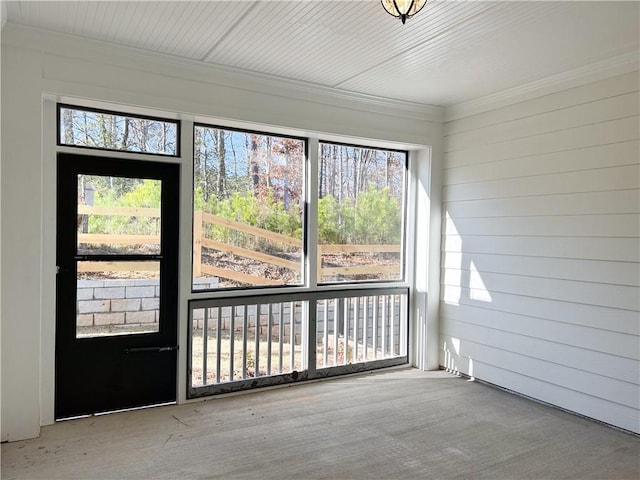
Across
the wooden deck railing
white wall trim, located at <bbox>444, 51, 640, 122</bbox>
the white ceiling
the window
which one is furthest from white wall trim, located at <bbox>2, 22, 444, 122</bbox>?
the wooden deck railing

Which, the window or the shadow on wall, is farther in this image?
the shadow on wall

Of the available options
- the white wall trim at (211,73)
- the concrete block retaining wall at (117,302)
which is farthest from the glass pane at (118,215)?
the white wall trim at (211,73)

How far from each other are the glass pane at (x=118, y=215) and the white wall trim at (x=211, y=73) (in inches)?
34.0

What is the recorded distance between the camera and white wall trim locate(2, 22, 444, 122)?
318 centimetres

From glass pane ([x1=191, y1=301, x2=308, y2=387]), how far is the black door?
24 cm

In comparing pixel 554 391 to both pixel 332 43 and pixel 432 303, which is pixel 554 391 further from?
pixel 332 43

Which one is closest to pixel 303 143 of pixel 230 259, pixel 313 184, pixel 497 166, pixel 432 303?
pixel 313 184

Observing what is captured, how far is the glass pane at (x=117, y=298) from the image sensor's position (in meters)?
3.56

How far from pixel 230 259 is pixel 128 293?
870 mm

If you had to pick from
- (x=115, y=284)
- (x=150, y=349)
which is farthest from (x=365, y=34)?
(x=150, y=349)

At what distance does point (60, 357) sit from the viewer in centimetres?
350

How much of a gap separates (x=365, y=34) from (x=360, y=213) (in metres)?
2.03

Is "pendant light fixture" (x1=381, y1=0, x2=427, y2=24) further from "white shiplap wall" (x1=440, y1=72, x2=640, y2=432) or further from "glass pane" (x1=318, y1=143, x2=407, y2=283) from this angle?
"glass pane" (x1=318, y1=143, x2=407, y2=283)

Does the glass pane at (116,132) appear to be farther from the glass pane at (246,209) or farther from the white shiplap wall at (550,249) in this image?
the white shiplap wall at (550,249)
